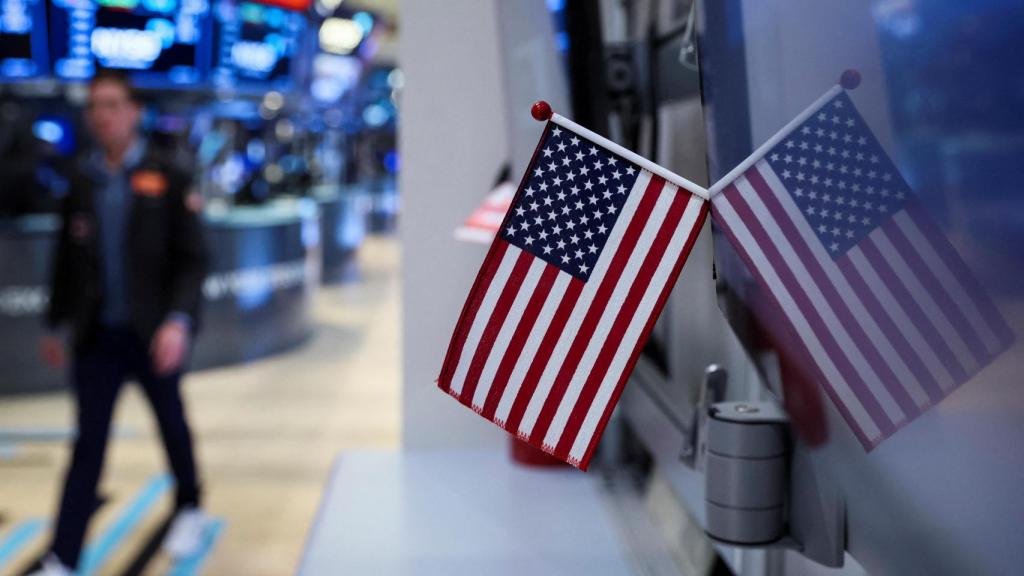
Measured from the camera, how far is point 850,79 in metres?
1.06

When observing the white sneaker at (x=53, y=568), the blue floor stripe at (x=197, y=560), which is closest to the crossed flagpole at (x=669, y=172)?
the white sneaker at (x=53, y=568)

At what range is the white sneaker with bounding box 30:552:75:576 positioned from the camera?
383 centimetres

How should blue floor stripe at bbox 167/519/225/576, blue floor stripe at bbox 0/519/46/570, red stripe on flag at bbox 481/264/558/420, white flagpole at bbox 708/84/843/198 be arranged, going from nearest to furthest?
white flagpole at bbox 708/84/843/198
red stripe on flag at bbox 481/264/558/420
blue floor stripe at bbox 167/519/225/576
blue floor stripe at bbox 0/519/46/570

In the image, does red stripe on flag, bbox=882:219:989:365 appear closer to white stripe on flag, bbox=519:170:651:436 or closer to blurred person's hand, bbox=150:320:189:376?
white stripe on flag, bbox=519:170:651:436

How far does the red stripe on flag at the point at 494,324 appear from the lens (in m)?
1.17

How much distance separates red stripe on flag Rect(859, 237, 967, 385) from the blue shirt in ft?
11.4

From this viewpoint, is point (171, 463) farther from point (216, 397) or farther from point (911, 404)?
point (911, 404)

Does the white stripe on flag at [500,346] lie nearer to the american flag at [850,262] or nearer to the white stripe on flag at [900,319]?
the american flag at [850,262]

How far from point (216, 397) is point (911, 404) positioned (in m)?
7.11

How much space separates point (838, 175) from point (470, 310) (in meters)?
0.42

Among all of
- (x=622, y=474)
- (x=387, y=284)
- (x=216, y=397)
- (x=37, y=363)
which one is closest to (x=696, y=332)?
(x=622, y=474)

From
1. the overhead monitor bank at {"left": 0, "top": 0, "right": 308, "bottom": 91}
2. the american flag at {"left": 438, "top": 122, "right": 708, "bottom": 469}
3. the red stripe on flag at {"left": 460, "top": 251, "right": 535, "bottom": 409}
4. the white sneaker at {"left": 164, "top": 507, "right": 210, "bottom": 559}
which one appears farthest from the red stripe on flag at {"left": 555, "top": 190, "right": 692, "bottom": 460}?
the overhead monitor bank at {"left": 0, "top": 0, "right": 308, "bottom": 91}

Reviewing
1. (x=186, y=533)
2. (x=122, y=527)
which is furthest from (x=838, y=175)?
(x=122, y=527)

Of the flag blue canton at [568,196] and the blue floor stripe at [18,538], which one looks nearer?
the flag blue canton at [568,196]
